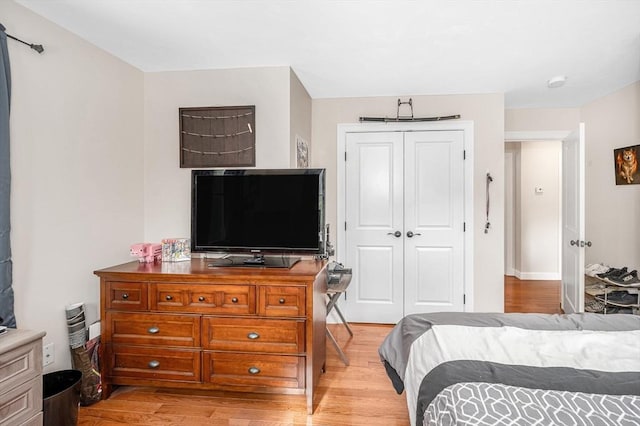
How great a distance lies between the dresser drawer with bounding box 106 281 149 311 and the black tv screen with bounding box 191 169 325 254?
1.49 ft

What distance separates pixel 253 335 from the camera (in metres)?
2.21

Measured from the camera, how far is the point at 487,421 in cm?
95

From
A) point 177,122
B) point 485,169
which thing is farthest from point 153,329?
point 485,169

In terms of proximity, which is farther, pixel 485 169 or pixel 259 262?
pixel 485 169

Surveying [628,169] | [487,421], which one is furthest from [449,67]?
[487,421]

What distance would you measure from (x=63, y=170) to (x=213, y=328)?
1382 millimetres

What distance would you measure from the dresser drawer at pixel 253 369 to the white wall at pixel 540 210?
5.24 metres

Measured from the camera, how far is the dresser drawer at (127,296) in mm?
2293

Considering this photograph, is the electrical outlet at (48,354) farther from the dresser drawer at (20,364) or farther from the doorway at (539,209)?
the doorway at (539,209)

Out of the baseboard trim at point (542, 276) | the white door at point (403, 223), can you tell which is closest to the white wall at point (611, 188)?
the white door at point (403, 223)

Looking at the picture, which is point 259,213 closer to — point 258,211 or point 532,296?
point 258,211

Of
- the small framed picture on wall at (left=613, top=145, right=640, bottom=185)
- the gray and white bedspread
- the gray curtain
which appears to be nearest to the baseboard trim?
the small framed picture on wall at (left=613, top=145, right=640, bottom=185)

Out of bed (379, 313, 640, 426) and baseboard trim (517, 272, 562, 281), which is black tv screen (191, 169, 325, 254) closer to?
bed (379, 313, 640, 426)

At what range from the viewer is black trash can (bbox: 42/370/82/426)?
1843 mm
